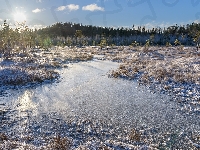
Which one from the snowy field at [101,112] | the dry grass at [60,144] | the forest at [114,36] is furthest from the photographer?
the forest at [114,36]

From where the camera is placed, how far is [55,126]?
1393cm

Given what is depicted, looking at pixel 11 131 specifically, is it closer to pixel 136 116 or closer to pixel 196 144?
pixel 136 116

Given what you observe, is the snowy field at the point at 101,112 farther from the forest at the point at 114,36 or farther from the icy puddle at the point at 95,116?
the forest at the point at 114,36

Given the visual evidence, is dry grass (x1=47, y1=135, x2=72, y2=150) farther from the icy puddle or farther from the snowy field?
the icy puddle

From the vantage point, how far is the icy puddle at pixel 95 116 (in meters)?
12.4

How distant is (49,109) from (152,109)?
8091 millimetres

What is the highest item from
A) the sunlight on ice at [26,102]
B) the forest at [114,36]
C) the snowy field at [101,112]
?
the forest at [114,36]

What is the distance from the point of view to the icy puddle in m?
12.4

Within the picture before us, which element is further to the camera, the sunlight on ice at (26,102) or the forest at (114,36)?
the forest at (114,36)

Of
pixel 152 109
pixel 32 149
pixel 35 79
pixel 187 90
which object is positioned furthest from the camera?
pixel 35 79

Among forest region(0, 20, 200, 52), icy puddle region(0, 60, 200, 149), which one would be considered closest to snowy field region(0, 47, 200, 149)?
icy puddle region(0, 60, 200, 149)

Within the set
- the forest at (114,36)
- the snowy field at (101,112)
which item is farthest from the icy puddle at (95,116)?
the forest at (114,36)

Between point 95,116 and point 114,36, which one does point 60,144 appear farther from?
point 114,36

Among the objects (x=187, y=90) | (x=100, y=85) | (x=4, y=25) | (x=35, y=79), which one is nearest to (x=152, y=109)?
(x=187, y=90)
